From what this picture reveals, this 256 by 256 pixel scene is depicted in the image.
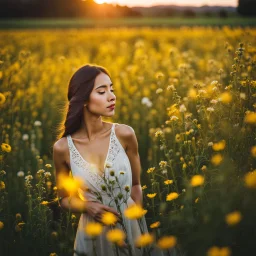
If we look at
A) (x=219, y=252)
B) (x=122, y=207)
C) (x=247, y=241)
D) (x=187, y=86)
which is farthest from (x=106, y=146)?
(x=187, y=86)

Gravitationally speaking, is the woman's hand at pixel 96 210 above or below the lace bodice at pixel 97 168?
below

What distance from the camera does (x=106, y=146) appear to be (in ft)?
7.70

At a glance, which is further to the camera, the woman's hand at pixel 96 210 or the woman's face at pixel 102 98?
the woman's face at pixel 102 98

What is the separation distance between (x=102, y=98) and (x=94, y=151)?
330 mm

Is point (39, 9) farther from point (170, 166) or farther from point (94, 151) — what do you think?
point (170, 166)

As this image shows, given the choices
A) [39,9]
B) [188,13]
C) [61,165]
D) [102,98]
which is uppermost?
[39,9]

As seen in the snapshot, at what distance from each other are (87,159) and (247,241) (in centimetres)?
108

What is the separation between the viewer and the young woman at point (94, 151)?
2.23 metres

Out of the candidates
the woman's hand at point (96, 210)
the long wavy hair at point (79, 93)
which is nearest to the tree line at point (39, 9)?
the long wavy hair at point (79, 93)

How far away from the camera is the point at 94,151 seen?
2340mm

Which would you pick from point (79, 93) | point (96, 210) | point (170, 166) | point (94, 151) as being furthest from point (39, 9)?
point (96, 210)

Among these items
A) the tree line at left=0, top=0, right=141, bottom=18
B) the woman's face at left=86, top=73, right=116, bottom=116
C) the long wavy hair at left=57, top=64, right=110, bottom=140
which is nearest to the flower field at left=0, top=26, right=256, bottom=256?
the long wavy hair at left=57, top=64, right=110, bottom=140

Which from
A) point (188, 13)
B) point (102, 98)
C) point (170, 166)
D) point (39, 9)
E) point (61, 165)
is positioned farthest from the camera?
point (188, 13)

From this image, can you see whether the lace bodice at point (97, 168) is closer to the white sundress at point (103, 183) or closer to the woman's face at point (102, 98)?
the white sundress at point (103, 183)
